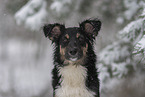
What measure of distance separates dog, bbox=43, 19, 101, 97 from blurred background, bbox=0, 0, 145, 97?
2.82ft

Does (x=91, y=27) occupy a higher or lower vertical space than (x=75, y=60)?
higher

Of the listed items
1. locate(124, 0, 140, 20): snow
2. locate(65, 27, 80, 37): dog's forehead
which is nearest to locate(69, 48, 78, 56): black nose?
locate(65, 27, 80, 37): dog's forehead

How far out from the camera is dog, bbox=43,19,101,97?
17.3ft

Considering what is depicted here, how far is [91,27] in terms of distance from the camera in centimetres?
558

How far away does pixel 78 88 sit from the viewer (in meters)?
5.32

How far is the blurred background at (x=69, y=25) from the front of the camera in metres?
8.96

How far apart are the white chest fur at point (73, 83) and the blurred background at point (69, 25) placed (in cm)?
125

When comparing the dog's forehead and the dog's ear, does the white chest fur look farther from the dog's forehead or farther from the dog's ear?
the dog's ear

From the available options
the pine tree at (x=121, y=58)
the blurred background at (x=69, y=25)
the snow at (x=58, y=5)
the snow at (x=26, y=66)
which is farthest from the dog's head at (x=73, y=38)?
the snow at (x=26, y=66)

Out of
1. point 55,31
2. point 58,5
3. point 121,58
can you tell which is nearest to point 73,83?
point 55,31

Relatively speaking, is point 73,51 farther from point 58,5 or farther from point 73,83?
point 58,5

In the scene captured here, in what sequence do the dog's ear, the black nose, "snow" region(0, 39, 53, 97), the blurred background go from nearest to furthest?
the black nose → the dog's ear → the blurred background → "snow" region(0, 39, 53, 97)

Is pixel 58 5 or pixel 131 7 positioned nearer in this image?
pixel 131 7

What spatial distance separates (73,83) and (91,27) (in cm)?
142
